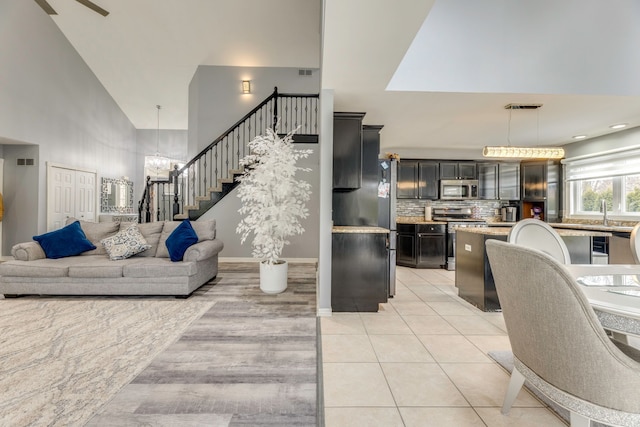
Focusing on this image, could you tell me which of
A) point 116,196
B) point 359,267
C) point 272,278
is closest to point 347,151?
point 359,267

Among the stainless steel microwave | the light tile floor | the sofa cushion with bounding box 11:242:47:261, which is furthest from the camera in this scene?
the stainless steel microwave

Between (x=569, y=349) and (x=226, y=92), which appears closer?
(x=569, y=349)

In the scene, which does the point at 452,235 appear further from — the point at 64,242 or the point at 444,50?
the point at 64,242

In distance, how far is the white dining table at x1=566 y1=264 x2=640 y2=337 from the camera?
121 centimetres

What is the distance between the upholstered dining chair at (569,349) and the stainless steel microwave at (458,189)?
17.0ft

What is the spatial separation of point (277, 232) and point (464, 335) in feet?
7.85

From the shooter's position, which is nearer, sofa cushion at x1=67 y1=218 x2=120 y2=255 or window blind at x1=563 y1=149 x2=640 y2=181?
sofa cushion at x1=67 y1=218 x2=120 y2=255

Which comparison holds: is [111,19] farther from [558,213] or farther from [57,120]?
[558,213]

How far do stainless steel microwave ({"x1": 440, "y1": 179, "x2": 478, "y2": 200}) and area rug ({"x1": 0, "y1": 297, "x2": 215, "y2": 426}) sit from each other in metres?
5.04

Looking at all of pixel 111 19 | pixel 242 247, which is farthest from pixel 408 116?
pixel 111 19

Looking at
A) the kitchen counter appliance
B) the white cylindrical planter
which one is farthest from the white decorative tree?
the kitchen counter appliance

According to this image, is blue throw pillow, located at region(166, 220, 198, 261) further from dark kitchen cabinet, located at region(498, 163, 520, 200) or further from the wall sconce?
dark kitchen cabinet, located at region(498, 163, 520, 200)

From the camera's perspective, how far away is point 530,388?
2.02 metres

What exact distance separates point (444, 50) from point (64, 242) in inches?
204
